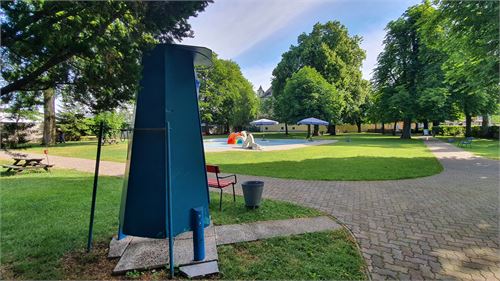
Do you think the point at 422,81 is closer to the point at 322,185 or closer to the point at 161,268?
the point at 322,185

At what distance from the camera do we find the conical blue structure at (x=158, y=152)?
3998mm

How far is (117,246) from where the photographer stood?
404 centimetres

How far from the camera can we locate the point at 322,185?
8453 mm

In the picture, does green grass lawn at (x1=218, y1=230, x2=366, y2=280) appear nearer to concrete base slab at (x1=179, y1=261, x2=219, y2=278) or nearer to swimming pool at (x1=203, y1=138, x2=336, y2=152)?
concrete base slab at (x1=179, y1=261, x2=219, y2=278)

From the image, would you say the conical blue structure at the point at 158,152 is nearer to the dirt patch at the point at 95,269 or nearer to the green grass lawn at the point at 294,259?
the dirt patch at the point at 95,269

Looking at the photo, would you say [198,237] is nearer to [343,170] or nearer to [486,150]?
[343,170]

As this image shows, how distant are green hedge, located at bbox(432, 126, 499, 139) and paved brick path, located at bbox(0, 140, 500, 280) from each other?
2638 cm

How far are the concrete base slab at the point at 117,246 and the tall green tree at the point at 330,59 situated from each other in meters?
35.7

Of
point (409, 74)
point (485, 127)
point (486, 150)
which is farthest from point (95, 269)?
point (485, 127)

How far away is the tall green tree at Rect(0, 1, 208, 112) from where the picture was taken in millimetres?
2521

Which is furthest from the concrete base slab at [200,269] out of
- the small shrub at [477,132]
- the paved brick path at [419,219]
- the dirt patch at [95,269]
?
the small shrub at [477,132]

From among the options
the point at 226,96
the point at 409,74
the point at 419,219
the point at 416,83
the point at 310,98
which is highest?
the point at 409,74

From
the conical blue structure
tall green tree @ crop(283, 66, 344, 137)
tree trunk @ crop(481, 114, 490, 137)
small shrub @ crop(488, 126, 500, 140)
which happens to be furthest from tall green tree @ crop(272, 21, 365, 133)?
the conical blue structure

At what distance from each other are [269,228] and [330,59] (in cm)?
4048
